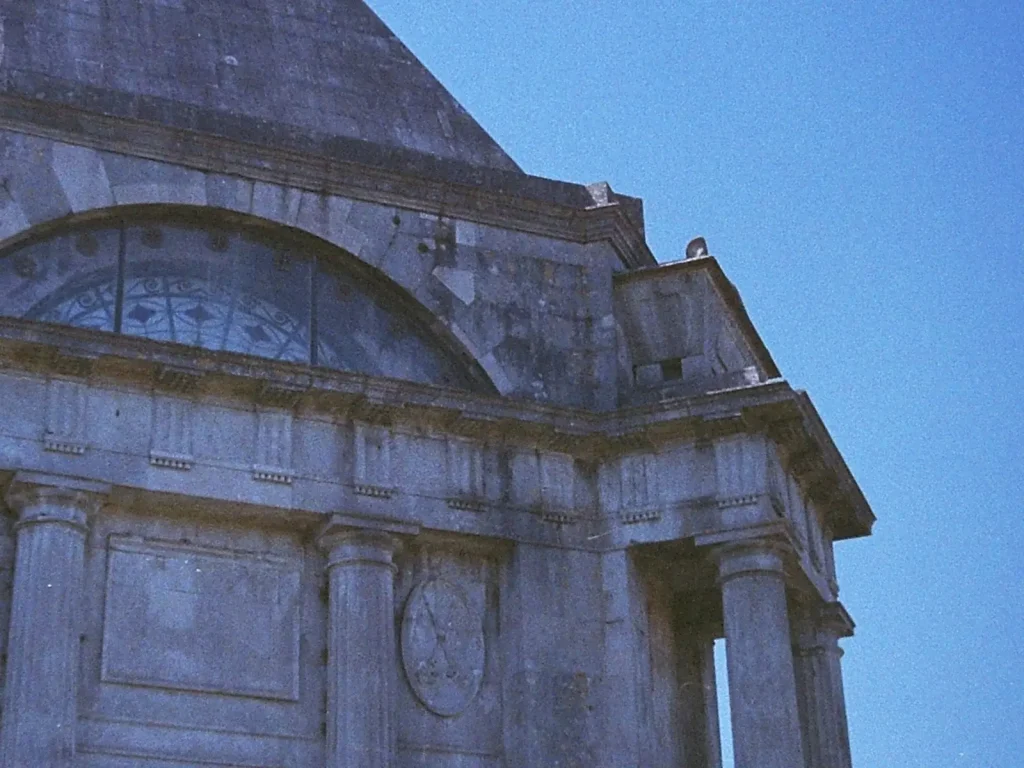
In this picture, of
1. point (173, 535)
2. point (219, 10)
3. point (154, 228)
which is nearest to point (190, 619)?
point (173, 535)

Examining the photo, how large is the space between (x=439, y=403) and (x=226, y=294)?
7.65ft

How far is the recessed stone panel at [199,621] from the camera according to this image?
1809 centimetres

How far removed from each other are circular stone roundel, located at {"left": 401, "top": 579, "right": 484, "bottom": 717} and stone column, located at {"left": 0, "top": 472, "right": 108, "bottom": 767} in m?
3.08

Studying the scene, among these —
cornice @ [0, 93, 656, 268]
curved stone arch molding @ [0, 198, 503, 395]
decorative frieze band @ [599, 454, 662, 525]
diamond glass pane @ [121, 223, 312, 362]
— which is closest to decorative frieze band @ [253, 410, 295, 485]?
diamond glass pane @ [121, 223, 312, 362]

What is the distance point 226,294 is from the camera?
20094 mm

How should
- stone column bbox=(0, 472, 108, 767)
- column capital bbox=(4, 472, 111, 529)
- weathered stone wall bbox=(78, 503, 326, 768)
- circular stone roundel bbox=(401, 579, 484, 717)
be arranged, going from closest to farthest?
stone column bbox=(0, 472, 108, 767)
column capital bbox=(4, 472, 111, 529)
weathered stone wall bbox=(78, 503, 326, 768)
circular stone roundel bbox=(401, 579, 484, 717)

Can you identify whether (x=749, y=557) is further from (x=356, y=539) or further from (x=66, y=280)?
(x=66, y=280)

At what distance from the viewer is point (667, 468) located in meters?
20.0

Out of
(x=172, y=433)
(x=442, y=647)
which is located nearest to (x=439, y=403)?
(x=442, y=647)

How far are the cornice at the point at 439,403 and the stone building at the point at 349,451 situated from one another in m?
0.03

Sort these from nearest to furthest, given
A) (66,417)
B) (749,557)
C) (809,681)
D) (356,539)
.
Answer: (66,417)
(356,539)
(749,557)
(809,681)

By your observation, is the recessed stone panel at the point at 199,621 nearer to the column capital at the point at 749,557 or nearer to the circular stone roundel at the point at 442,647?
the circular stone roundel at the point at 442,647

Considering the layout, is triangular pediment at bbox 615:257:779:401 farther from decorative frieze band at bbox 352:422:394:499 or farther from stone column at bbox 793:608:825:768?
decorative frieze band at bbox 352:422:394:499

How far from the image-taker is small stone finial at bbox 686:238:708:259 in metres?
21.5
